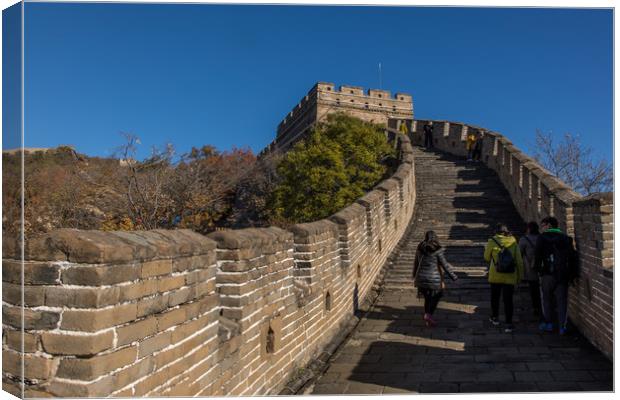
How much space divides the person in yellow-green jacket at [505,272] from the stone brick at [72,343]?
5.89 metres

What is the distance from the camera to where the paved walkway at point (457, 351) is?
519 centimetres

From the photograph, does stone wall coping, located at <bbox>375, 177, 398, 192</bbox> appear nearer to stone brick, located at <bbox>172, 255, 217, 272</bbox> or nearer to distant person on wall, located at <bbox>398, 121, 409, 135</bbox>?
stone brick, located at <bbox>172, 255, 217, 272</bbox>

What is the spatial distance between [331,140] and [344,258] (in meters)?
12.1

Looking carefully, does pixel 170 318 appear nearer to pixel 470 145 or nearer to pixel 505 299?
pixel 505 299

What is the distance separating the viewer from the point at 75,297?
2408 mm

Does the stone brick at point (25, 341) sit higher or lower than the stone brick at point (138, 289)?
lower

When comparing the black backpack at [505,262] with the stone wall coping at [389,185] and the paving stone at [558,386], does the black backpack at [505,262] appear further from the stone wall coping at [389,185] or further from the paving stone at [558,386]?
the stone wall coping at [389,185]

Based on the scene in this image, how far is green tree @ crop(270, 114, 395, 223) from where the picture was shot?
17.4 meters

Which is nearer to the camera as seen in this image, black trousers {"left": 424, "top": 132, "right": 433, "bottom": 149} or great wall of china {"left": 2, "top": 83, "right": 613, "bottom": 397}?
great wall of china {"left": 2, "top": 83, "right": 613, "bottom": 397}

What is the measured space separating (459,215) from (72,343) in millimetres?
12854

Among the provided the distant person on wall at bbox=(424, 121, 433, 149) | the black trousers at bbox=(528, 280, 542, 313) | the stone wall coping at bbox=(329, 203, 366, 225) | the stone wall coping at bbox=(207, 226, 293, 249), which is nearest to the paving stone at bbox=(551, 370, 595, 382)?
the black trousers at bbox=(528, 280, 542, 313)

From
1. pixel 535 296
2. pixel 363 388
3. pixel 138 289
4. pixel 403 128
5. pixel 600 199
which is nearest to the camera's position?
pixel 138 289

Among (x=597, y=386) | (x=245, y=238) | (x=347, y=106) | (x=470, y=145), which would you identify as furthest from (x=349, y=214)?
(x=347, y=106)

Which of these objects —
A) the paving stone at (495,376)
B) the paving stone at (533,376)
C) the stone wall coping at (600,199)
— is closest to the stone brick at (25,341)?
the paving stone at (495,376)
